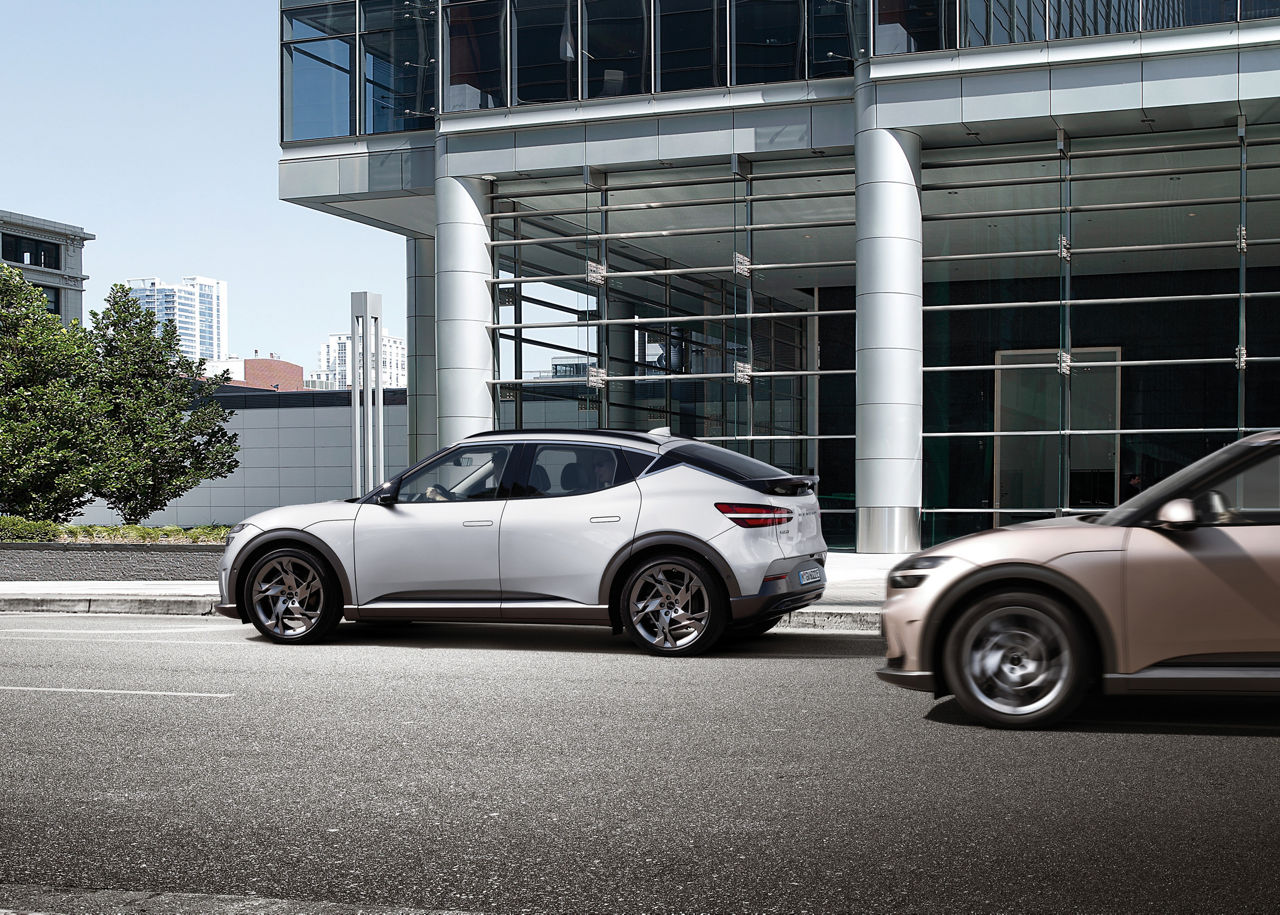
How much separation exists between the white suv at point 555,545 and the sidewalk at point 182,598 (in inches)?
38.5

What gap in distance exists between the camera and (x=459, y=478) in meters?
10.4

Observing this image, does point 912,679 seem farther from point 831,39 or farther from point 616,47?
point 616,47

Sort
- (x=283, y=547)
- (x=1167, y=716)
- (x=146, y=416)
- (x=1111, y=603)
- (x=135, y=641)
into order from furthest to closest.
→ (x=146, y=416)
(x=135, y=641)
(x=283, y=547)
(x=1167, y=716)
(x=1111, y=603)

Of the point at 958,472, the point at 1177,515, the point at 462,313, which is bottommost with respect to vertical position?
the point at 958,472

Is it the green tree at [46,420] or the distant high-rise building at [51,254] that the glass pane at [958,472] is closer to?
the green tree at [46,420]

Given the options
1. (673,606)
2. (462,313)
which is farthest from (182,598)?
(462,313)

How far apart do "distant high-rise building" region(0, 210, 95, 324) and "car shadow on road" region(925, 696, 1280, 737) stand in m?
97.6

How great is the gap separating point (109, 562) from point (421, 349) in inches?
410

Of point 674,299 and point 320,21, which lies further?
point 320,21

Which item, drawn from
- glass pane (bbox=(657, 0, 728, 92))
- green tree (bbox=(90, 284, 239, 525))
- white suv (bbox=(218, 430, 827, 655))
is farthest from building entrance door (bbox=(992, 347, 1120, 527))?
green tree (bbox=(90, 284, 239, 525))

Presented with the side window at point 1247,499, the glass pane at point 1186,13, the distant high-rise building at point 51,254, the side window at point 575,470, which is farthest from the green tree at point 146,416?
the distant high-rise building at point 51,254

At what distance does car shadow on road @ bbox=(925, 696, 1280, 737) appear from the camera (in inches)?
266

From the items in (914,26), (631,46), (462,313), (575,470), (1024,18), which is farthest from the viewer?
(462,313)

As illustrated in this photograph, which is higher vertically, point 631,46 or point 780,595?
point 631,46
